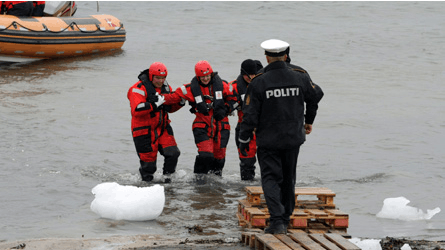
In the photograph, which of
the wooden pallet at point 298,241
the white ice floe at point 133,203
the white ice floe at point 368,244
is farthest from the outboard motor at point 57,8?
the white ice floe at point 368,244

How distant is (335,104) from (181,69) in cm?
587

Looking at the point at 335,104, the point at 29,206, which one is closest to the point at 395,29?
the point at 335,104

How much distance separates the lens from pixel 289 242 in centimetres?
586

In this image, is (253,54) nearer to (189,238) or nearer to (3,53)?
(3,53)

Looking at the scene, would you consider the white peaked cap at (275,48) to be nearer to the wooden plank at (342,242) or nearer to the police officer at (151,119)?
the wooden plank at (342,242)

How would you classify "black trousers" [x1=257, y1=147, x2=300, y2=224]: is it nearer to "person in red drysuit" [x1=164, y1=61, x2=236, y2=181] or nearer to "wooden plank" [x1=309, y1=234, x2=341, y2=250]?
"wooden plank" [x1=309, y1=234, x2=341, y2=250]

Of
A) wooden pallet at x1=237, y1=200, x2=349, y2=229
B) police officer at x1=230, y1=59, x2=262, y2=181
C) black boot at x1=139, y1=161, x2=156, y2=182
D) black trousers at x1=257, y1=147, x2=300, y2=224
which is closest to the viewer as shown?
black trousers at x1=257, y1=147, x2=300, y2=224

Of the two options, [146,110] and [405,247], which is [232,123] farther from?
[405,247]

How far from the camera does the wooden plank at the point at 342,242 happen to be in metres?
5.59

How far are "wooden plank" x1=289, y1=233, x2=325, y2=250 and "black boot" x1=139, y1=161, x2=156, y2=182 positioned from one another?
3.50 meters

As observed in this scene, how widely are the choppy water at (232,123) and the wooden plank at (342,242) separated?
4.80 feet

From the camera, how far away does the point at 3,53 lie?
64.2ft

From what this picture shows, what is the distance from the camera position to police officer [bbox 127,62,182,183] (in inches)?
346

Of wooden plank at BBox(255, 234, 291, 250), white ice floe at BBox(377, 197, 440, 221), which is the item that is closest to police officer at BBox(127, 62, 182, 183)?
white ice floe at BBox(377, 197, 440, 221)
